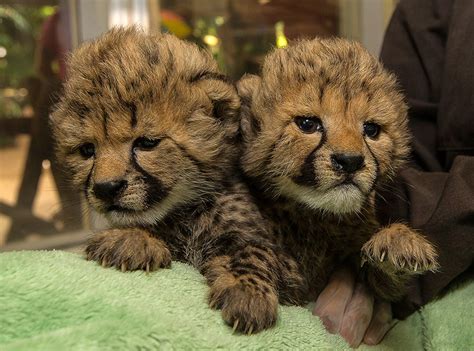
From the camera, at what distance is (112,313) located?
34.2 inches

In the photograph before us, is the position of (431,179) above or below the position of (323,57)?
below

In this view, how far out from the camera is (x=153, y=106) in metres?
1.07

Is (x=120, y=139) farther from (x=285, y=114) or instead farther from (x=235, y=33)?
(x=235, y=33)

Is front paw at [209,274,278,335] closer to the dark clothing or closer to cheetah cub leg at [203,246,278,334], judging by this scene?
cheetah cub leg at [203,246,278,334]

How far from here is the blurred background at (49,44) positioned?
2.39 metres

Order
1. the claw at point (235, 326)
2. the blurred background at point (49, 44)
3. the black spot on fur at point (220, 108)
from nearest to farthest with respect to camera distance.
→ the claw at point (235, 326)
the black spot on fur at point (220, 108)
the blurred background at point (49, 44)

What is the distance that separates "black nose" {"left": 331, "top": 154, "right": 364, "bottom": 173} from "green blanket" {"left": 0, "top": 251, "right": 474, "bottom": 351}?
0.28 metres

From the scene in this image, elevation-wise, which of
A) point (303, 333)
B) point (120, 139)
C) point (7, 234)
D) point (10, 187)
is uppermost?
point (120, 139)

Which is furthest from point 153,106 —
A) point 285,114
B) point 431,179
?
point 431,179

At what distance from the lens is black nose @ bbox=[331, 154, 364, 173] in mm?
1033

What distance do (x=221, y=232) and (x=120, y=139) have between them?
27 cm

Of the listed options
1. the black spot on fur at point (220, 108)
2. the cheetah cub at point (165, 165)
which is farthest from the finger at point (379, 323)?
the black spot on fur at point (220, 108)

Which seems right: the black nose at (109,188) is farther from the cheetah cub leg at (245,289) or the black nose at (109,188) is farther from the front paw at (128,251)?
the cheetah cub leg at (245,289)

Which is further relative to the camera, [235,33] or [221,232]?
[235,33]
